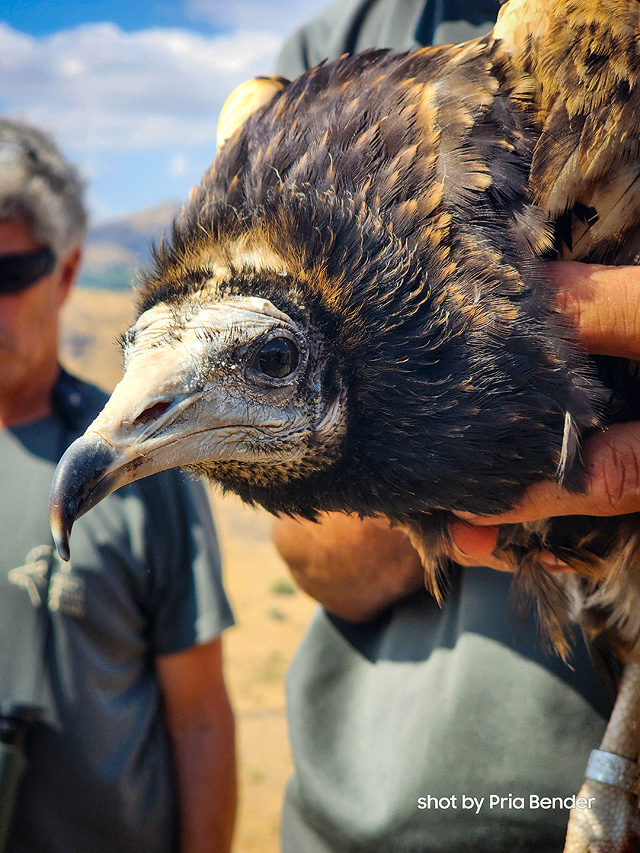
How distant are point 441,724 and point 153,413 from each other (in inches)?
53.6

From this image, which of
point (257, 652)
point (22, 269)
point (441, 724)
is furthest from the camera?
point (257, 652)

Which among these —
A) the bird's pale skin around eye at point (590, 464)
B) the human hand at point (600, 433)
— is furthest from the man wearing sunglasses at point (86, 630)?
the human hand at point (600, 433)

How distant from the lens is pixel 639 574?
200 cm

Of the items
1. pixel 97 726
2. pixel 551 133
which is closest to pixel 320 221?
pixel 551 133

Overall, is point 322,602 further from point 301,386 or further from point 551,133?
point 551,133

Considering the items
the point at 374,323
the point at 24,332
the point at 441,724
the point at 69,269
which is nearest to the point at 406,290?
the point at 374,323

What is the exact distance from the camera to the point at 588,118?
1625 millimetres

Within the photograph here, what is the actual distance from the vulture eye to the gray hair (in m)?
2.10

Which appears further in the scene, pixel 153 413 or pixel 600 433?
pixel 600 433

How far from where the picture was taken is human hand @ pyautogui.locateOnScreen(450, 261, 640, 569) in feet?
5.32

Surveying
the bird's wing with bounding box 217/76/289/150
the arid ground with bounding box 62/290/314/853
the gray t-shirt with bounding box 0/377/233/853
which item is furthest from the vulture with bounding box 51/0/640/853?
the gray t-shirt with bounding box 0/377/233/853

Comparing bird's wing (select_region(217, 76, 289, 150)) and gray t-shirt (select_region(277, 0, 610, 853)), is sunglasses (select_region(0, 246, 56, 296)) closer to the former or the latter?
bird's wing (select_region(217, 76, 289, 150))

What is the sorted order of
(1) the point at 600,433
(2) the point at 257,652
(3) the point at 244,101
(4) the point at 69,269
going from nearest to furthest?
Result: (1) the point at 600,433 → (3) the point at 244,101 → (4) the point at 69,269 → (2) the point at 257,652

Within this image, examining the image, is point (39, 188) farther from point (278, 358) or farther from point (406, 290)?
point (406, 290)
